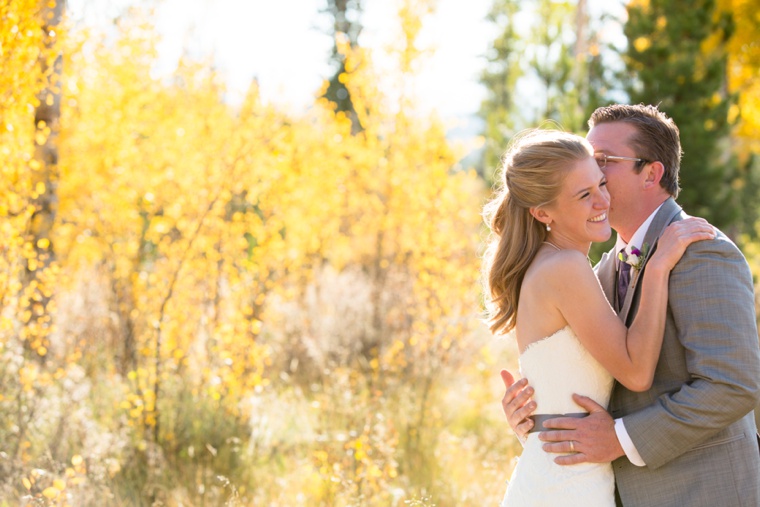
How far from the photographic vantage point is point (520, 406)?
8.35ft

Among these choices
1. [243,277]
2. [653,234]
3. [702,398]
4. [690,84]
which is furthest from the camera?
[690,84]

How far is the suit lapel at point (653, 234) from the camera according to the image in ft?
8.09

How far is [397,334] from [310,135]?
3.85 m

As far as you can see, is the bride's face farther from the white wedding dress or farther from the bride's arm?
the white wedding dress

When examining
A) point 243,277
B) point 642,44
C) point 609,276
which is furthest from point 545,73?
point 609,276

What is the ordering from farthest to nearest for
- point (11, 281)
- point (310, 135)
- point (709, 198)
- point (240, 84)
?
point (310, 135) < point (709, 198) < point (240, 84) < point (11, 281)

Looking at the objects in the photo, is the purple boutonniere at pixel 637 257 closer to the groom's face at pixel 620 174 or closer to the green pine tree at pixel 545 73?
the groom's face at pixel 620 174

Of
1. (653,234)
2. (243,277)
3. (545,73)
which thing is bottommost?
(653,234)

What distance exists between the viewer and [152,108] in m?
9.04

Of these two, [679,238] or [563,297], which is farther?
[563,297]

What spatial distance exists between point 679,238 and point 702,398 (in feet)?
1.54

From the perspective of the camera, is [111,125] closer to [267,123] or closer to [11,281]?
[267,123]

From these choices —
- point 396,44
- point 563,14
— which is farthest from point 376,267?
point 563,14

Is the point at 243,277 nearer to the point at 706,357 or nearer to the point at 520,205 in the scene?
the point at 520,205
